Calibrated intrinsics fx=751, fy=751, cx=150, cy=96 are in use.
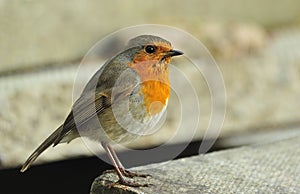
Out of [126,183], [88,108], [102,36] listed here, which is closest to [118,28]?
[102,36]

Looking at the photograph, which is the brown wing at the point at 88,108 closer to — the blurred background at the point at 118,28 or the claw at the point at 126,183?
the claw at the point at 126,183

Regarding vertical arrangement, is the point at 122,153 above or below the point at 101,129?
below

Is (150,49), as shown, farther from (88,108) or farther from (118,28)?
(118,28)

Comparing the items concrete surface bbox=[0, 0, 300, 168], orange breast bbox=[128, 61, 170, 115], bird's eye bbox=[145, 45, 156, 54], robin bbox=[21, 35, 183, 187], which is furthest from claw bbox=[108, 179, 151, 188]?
concrete surface bbox=[0, 0, 300, 168]

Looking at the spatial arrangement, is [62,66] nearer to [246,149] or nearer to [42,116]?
[42,116]

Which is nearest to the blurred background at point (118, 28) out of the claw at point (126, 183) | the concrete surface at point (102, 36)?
the concrete surface at point (102, 36)

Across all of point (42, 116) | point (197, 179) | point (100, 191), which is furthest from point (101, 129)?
point (42, 116)
